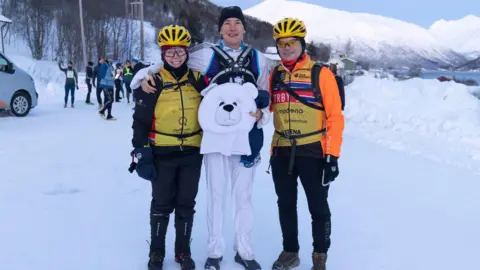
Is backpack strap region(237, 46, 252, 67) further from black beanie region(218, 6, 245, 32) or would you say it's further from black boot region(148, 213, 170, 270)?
black boot region(148, 213, 170, 270)

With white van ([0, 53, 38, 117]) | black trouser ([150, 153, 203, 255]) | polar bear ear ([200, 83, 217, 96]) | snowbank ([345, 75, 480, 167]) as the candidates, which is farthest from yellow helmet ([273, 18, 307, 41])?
white van ([0, 53, 38, 117])

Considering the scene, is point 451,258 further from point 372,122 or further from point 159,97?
point 372,122

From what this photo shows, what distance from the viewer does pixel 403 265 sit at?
3453 mm

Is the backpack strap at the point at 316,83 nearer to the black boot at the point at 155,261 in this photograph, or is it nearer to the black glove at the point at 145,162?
the black glove at the point at 145,162

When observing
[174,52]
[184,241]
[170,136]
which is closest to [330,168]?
[170,136]

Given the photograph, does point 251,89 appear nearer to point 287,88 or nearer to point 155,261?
point 287,88

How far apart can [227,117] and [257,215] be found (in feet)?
6.18

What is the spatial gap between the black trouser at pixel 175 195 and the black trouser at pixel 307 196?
0.68 m

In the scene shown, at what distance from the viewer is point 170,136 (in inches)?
123

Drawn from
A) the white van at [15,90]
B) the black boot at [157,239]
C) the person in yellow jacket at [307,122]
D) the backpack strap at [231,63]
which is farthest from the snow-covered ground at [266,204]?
the white van at [15,90]

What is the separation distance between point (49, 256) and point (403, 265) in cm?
298

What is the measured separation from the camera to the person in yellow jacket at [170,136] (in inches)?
Answer: 121

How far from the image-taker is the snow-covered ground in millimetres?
3615

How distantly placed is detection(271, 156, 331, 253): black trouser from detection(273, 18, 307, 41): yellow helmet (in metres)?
0.93
